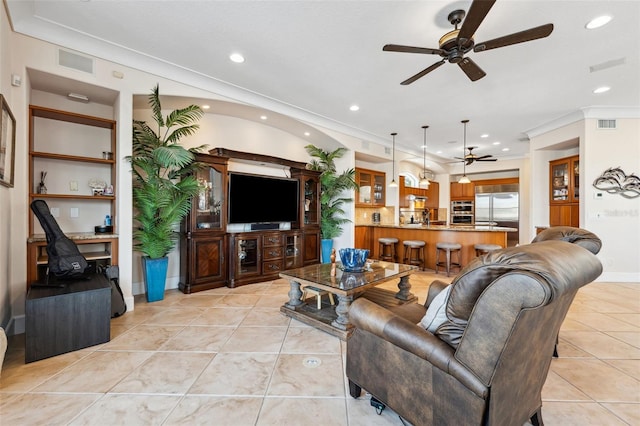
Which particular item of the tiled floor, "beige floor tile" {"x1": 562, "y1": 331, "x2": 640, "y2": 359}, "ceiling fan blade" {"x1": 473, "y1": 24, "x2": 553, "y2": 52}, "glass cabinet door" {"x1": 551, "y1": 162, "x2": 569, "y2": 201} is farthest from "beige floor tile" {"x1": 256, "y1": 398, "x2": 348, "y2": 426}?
"glass cabinet door" {"x1": 551, "y1": 162, "x2": 569, "y2": 201}

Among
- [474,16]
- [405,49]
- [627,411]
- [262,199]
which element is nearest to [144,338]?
[262,199]

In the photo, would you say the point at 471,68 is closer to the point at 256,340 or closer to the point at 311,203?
the point at 256,340

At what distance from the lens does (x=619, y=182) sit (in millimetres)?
4836

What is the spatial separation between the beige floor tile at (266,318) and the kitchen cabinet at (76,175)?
5.55ft

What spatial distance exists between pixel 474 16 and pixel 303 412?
2.81 metres

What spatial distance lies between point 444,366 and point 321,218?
481 centimetres

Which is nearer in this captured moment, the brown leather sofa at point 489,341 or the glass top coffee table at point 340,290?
the brown leather sofa at point 489,341

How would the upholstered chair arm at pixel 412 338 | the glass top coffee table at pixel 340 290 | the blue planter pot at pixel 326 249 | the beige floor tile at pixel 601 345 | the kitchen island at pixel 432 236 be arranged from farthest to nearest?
the blue planter pot at pixel 326 249 < the kitchen island at pixel 432 236 < the glass top coffee table at pixel 340 290 < the beige floor tile at pixel 601 345 < the upholstered chair arm at pixel 412 338

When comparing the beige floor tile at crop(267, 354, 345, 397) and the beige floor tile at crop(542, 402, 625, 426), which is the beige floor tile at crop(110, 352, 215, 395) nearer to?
the beige floor tile at crop(267, 354, 345, 397)

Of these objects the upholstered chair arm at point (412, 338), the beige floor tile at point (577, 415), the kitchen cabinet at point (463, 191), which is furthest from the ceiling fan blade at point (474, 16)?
the kitchen cabinet at point (463, 191)

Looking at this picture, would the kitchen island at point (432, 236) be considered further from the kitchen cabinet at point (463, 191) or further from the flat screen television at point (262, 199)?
the kitchen cabinet at point (463, 191)

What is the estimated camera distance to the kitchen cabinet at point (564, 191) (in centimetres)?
559

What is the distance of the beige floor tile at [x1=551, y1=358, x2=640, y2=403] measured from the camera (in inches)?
74.1

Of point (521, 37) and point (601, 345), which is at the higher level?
point (521, 37)
